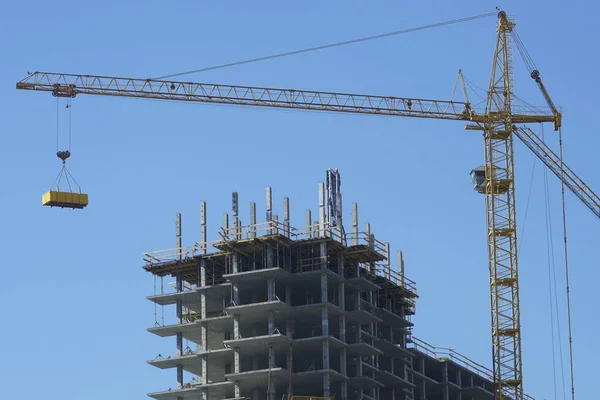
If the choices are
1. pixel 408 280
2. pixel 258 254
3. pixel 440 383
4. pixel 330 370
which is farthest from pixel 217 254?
pixel 440 383

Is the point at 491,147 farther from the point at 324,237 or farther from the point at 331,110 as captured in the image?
the point at 324,237

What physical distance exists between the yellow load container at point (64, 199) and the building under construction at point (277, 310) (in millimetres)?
10404

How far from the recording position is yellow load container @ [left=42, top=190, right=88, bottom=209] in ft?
498

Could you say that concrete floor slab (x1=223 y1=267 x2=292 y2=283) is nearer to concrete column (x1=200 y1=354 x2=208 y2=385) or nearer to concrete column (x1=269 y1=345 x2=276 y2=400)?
concrete column (x1=269 y1=345 x2=276 y2=400)

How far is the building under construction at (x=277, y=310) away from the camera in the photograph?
151 metres

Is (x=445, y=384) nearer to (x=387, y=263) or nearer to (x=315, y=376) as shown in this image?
(x=387, y=263)

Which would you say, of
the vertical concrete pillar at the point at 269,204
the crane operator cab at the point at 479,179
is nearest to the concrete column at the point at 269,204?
the vertical concrete pillar at the point at 269,204

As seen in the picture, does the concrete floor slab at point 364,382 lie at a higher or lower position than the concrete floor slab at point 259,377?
higher

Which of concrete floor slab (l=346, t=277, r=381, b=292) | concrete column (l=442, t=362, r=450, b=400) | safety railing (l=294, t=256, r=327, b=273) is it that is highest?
safety railing (l=294, t=256, r=327, b=273)

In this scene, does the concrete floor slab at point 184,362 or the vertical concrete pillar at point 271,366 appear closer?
the vertical concrete pillar at point 271,366

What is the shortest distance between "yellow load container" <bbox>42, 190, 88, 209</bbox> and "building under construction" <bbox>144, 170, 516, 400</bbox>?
34.1ft

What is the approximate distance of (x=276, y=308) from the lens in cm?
15025

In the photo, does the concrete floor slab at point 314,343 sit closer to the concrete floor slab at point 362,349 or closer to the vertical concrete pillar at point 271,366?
the concrete floor slab at point 362,349

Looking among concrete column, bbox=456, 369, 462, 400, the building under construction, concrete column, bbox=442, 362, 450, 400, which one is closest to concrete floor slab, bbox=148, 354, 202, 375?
the building under construction
